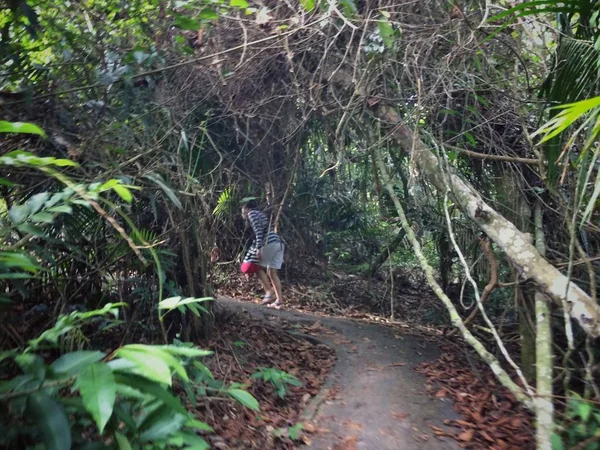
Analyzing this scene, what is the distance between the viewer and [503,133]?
16.1ft

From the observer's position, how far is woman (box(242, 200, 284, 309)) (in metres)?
6.05

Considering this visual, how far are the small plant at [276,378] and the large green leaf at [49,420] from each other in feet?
8.02

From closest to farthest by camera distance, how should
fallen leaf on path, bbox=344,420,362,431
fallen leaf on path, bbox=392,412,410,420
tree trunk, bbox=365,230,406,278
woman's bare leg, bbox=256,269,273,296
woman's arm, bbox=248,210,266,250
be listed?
fallen leaf on path, bbox=344,420,362,431, fallen leaf on path, bbox=392,412,410,420, woman's arm, bbox=248,210,266,250, woman's bare leg, bbox=256,269,273,296, tree trunk, bbox=365,230,406,278

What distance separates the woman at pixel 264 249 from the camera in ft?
19.9

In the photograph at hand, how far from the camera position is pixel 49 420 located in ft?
5.49

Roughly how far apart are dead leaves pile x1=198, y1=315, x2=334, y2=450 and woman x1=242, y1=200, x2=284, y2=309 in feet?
3.16

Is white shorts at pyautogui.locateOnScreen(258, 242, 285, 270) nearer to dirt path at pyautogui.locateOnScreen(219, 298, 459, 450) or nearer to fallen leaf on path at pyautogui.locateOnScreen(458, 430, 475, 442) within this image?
dirt path at pyautogui.locateOnScreen(219, 298, 459, 450)

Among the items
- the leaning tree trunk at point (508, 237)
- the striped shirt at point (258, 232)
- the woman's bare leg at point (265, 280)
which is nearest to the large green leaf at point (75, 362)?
the leaning tree trunk at point (508, 237)

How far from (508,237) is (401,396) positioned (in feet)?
5.29

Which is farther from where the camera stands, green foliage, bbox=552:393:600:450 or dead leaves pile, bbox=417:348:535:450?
dead leaves pile, bbox=417:348:535:450

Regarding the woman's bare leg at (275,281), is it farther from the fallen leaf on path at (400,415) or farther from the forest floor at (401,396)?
the fallen leaf on path at (400,415)

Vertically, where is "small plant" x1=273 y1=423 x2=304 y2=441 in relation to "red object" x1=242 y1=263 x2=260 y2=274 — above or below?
above

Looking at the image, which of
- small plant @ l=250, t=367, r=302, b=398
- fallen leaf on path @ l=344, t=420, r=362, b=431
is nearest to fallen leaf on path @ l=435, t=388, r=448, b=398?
fallen leaf on path @ l=344, t=420, r=362, b=431

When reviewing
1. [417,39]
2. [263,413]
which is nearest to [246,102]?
[417,39]
